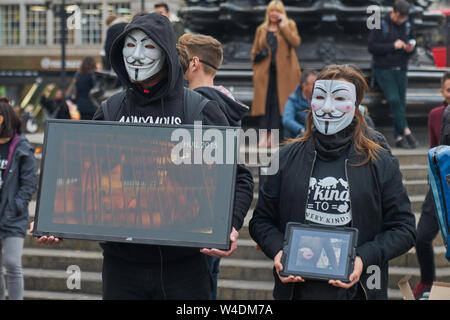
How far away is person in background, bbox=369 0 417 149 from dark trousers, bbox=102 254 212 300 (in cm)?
642

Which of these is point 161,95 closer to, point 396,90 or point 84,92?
point 396,90

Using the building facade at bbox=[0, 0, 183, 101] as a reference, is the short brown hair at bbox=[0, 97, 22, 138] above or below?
below

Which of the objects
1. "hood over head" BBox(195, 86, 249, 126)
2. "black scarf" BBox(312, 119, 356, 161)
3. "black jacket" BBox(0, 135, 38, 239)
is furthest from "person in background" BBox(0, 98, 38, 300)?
"black scarf" BBox(312, 119, 356, 161)

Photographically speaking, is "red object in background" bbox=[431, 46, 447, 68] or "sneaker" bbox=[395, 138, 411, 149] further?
"red object in background" bbox=[431, 46, 447, 68]

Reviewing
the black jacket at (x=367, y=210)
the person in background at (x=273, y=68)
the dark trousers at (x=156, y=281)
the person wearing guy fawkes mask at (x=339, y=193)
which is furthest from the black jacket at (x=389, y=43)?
the dark trousers at (x=156, y=281)

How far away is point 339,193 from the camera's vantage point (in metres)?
3.60

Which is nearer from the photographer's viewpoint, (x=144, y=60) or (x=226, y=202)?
(x=226, y=202)

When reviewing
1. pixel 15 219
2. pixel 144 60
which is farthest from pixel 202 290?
pixel 15 219

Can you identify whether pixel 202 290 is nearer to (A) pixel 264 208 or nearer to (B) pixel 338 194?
(A) pixel 264 208

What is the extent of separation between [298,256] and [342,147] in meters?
0.59

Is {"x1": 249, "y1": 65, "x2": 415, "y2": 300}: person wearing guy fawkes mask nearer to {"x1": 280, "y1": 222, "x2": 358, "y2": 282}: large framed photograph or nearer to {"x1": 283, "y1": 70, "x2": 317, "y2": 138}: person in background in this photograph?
{"x1": 280, "y1": 222, "x2": 358, "y2": 282}: large framed photograph

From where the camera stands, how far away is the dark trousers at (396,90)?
9.57 meters

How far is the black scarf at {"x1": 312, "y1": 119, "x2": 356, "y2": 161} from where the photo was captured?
12.1 ft

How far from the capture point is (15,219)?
6543 mm
